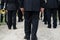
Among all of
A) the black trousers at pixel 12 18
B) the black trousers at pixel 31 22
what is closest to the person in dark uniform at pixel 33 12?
the black trousers at pixel 31 22

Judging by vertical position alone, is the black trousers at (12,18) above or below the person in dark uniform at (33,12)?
below

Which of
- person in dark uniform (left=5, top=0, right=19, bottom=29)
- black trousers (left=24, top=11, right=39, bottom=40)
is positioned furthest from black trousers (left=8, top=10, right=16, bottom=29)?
black trousers (left=24, top=11, right=39, bottom=40)

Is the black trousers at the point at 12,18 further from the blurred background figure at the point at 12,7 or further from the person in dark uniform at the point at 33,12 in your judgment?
the person in dark uniform at the point at 33,12

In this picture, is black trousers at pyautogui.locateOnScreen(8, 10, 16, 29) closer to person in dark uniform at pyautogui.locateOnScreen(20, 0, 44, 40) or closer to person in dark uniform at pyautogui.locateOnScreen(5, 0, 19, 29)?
person in dark uniform at pyautogui.locateOnScreen(5, 0, 19, 29)

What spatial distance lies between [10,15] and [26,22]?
310 cm

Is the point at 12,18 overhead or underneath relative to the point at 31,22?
underneath

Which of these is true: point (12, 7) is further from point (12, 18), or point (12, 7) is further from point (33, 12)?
point (33, 12)

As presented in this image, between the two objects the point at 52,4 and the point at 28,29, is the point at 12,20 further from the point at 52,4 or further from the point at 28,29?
the point at 28,29

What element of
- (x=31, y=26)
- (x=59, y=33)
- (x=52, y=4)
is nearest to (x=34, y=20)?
(x=31, y=26)

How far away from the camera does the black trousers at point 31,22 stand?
6.06 m

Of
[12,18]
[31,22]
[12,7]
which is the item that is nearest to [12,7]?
[12,7]

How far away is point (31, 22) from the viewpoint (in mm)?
6184

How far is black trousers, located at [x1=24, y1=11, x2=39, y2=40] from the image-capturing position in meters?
6.06

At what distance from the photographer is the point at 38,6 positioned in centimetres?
611
